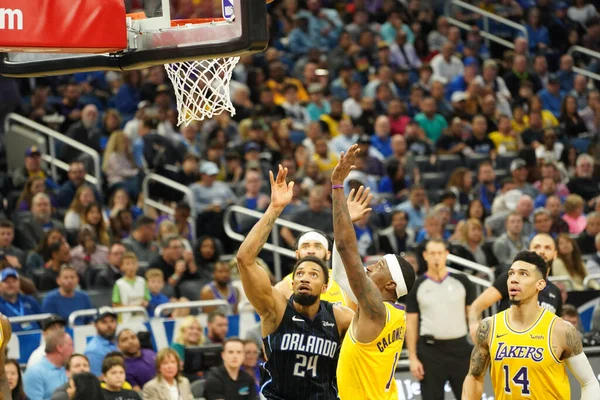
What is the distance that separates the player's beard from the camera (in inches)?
305

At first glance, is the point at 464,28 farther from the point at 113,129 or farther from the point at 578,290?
the point at 578,290

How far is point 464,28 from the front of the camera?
80.6ft

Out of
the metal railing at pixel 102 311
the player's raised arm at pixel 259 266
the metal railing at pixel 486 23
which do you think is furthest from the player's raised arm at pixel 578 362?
the metal railing at pixel 486 23

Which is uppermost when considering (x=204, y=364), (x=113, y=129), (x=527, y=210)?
(x=113, y=129)

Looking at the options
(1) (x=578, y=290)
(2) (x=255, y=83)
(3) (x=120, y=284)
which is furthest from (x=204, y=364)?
(2) (x=255, y=83)

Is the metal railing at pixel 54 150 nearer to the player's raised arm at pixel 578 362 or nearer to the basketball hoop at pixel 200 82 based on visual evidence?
the basketball hoop at pixel 200 82

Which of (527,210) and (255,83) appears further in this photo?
(255,83)

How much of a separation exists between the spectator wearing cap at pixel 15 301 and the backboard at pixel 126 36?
5.12 meters

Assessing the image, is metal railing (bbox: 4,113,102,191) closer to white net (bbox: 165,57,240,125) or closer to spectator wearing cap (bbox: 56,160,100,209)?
spectator wearing cap (bbox: 56,160,100,209)

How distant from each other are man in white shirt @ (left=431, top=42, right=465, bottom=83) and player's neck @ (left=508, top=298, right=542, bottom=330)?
13.7m

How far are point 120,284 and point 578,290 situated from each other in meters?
5.31

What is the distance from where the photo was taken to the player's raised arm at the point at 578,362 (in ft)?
26.9

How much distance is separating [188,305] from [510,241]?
15.5 ft

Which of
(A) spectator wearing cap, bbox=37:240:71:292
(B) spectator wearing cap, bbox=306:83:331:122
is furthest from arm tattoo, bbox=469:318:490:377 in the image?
(B) spectator wearing cap, bbox=306:83:331:122
